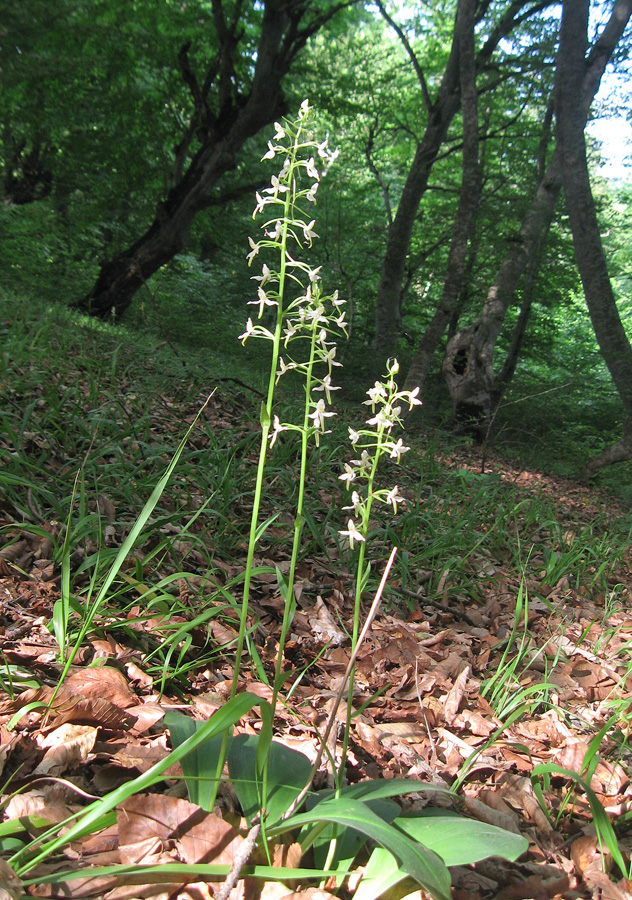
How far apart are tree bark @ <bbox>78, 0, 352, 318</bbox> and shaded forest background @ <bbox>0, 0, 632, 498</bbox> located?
31 mm

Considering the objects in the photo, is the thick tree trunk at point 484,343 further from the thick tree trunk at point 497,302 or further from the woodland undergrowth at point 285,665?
the woodland undergrowth at point 285,665

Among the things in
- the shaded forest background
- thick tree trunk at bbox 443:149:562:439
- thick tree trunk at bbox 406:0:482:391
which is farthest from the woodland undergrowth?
thick tree trunk at bbox 443:149:562:439

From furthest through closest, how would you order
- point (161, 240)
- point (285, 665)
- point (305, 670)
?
point (161, 240), point (285, 665), point (305, 670)

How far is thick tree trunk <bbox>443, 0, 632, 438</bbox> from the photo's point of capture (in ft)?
22.6

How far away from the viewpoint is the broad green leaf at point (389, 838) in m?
0.85

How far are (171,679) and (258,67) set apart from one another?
8907 mm

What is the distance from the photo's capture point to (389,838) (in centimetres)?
89

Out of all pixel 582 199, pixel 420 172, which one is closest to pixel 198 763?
pixel 582 199

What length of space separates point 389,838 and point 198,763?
0.46m

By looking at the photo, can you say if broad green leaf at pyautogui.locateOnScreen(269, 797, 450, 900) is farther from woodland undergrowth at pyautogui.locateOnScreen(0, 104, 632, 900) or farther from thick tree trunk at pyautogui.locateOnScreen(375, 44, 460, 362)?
thick tree trunk at pyautogui.locateOnScreen(375, 44, 460, 362)

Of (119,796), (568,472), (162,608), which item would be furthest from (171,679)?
(568,472)

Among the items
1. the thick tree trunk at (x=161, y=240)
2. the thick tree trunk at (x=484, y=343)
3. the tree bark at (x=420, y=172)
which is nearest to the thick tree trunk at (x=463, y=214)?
the thick tree trunk at (x=484, y=343)

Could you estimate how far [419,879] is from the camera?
833mm

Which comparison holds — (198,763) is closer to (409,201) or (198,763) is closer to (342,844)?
(342,844)
